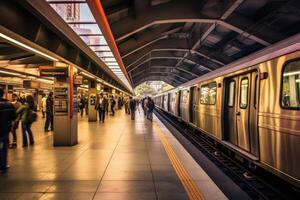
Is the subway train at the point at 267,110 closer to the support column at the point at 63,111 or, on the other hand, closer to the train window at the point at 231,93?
the train window at the point at 231,93

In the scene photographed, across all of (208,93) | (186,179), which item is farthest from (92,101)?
(186,179)

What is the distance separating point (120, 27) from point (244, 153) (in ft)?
43.1

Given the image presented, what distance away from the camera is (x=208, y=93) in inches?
443

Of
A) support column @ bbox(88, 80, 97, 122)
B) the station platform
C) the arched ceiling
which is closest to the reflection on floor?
the station platform

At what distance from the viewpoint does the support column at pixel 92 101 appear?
66.7ft

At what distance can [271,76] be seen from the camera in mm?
5641

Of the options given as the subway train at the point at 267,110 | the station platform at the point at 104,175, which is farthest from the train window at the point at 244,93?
the station platform at the point at 104,175

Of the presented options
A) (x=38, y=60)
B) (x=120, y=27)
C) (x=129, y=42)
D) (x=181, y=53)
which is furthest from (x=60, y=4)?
(x=181, y=53)

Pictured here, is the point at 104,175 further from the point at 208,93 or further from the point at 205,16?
the point at 205,16

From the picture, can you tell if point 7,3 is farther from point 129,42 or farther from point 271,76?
point 129,42

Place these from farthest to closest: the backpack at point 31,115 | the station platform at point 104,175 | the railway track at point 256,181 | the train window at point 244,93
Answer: the backpack at point 31,115
the train window at point 244,93
the railway track at point 256,181
the station platform at point 104,175

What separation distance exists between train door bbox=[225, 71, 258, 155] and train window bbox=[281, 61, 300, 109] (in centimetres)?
142

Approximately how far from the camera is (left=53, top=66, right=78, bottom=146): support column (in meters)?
9.90

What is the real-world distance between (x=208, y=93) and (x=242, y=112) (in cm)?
383
